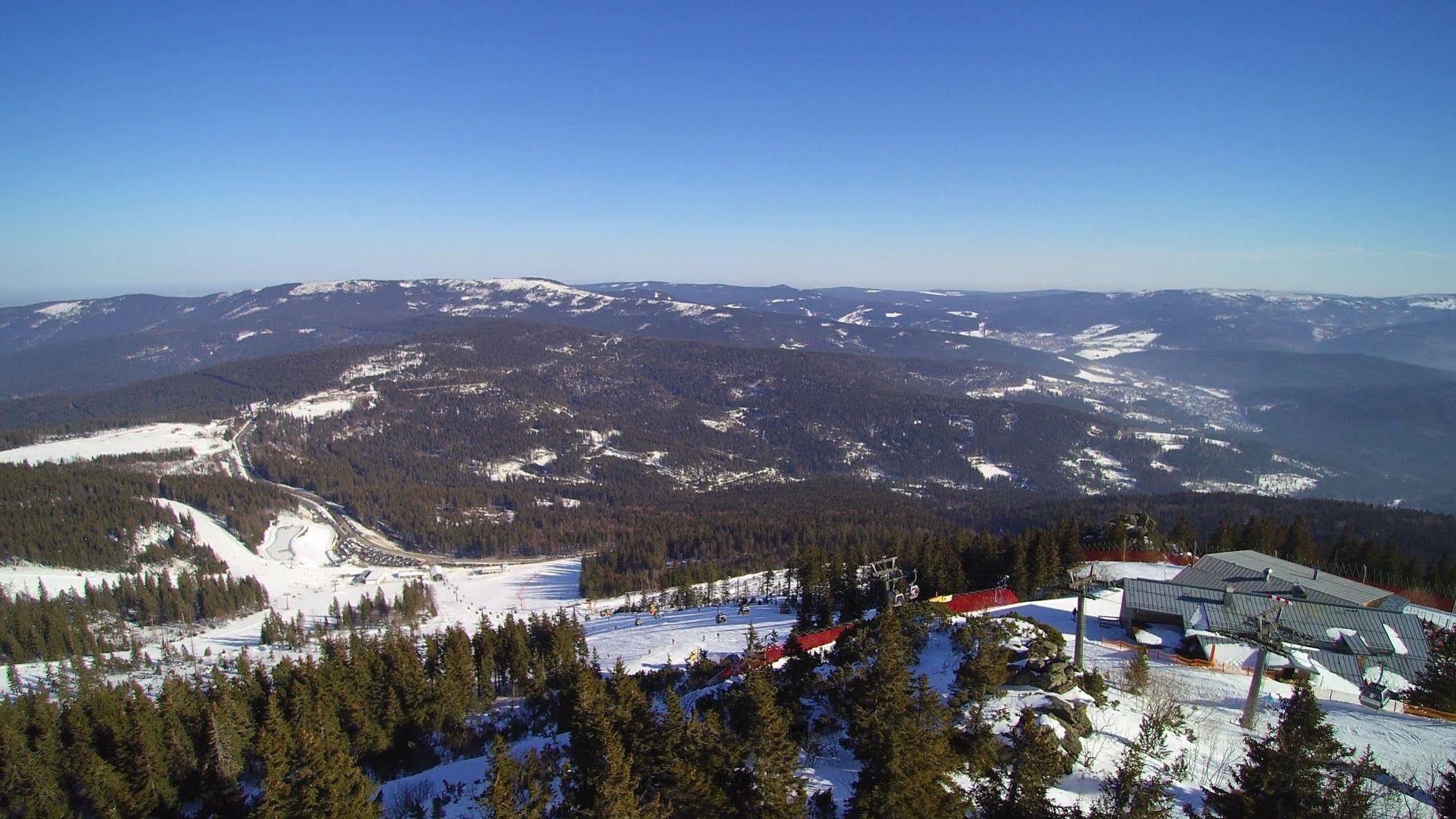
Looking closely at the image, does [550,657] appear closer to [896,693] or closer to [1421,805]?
[896,693]

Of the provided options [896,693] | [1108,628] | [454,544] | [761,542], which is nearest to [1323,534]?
[761,542]

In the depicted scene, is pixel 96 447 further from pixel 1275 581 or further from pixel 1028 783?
pixel 1275 581

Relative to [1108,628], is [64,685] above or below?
below

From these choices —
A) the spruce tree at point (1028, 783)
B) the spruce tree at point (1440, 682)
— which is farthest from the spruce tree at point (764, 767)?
the spruce tree at point (1440, 682)

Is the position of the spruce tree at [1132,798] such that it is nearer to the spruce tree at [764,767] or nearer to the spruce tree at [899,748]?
the spruce tree at [899,748]

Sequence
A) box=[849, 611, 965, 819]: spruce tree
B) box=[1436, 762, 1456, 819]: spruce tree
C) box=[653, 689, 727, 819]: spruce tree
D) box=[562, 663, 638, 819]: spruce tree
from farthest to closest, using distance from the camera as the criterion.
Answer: box=[653, 689, 727, 819]: spruce tree, box=[562, 663, 638, 819]: spruce tree, box=[849, 611, 965, 819]: spruce tree, box=[1436, 762, 1456, 819]: spruce tree

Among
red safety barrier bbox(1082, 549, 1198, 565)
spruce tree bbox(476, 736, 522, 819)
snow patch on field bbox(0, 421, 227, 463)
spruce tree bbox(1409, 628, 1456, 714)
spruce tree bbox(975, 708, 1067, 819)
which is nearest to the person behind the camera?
spruce tree bbox(975, 708, 1067, 819)

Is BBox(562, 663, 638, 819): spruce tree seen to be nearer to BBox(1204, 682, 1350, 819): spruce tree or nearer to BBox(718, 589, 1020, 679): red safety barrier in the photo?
BBox(718, 589, 1020, 679): red safety barrier

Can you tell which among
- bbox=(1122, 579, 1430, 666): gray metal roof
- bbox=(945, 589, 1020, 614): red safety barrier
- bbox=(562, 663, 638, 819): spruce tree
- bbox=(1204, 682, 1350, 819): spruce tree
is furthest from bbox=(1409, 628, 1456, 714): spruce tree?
bbox=(562, 663, 638, 819): spruce tree
